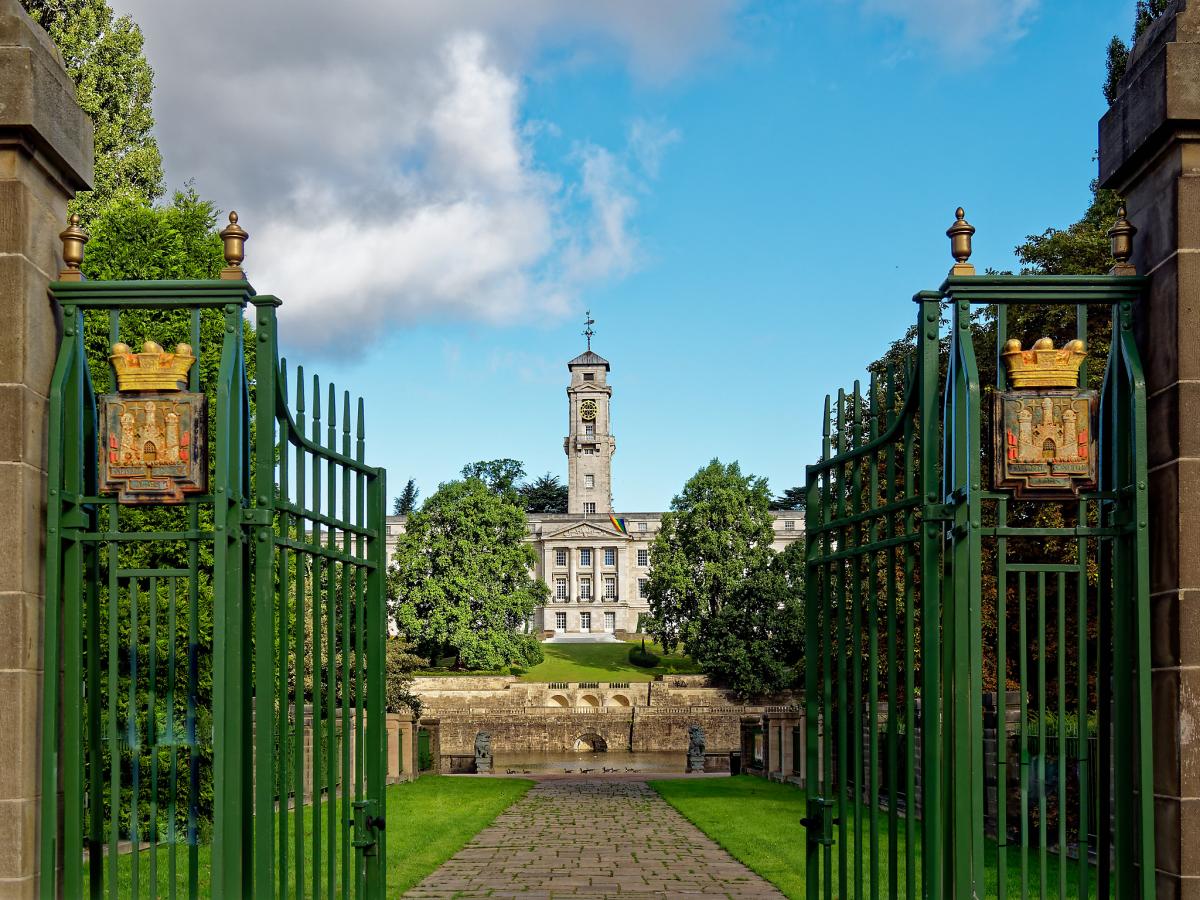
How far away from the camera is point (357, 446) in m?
6.53

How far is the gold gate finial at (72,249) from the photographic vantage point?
17.6 ft

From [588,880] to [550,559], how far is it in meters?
80.9

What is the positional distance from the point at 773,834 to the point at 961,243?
428 inches

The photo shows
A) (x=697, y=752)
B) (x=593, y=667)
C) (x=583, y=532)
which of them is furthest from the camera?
(x=583, y=532)

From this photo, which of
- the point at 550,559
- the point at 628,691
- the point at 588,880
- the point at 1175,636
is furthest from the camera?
the point at 550,559

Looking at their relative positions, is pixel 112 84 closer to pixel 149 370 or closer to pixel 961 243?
pixel 149 370

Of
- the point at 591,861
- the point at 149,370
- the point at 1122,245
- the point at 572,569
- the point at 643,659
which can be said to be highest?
the point at 1122,245

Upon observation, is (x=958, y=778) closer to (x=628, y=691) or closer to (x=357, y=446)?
(x=357, y=446)

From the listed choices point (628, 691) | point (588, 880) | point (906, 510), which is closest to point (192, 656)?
point (906, 510)

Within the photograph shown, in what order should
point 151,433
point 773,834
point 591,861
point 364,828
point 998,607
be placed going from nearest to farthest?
point 998,607
point 151,433
point 364,828
point 591,861
point 773,834

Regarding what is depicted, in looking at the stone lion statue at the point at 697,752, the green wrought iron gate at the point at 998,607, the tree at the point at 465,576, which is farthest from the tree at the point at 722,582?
the green wrought iron gate at the point at 998,607

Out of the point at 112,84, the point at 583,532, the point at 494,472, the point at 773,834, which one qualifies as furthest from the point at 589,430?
the point at 773,834

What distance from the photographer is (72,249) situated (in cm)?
536

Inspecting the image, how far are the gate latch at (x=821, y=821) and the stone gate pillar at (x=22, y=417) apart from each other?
11.8ft
